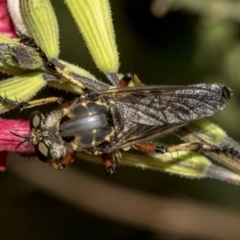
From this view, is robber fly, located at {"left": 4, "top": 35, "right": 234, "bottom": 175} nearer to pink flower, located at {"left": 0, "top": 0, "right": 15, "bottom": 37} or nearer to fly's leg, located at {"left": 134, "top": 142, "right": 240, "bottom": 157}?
fly's leg, located at {"left": 134, "top": 142, "right": 240, "bottom": 157}

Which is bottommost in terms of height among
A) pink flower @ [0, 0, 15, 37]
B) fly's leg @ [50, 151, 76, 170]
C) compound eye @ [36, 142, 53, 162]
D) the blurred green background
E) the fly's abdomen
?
the blurred green background

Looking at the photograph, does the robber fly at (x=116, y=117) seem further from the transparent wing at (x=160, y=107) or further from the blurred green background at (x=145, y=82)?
the blurred green background at (x=145, y=82)

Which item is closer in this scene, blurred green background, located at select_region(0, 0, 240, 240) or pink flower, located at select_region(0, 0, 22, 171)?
pink flower, located at select_region(0, 0, 22, 171)

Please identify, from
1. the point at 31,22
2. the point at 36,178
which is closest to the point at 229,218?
the point at 36,178

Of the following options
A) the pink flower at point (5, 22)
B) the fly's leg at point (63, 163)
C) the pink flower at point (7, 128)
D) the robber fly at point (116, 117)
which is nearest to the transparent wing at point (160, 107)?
the robber fly at point (116, 117)

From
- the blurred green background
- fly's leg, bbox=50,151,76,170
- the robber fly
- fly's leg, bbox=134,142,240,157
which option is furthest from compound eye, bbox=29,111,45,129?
the blurred green background

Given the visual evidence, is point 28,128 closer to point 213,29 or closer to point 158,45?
point 213,29

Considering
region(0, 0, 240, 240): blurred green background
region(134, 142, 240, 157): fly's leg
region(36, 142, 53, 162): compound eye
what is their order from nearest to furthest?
region(36, 142, 53, 162): compound eye
region(134, 142, 240, 157): fly's leg
region(0, 0, 240, 240): blurred green background
